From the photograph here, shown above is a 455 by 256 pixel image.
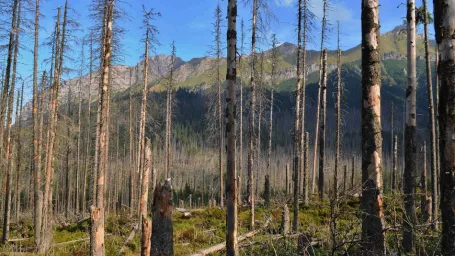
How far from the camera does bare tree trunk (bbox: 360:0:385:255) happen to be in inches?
189

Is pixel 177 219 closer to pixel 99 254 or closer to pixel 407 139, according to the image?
pixel 99 254

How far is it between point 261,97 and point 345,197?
2024 cm

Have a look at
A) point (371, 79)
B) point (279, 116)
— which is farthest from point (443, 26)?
point (279, 116)

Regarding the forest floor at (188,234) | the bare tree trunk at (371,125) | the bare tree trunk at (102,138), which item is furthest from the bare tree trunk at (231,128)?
the bare tree trunk at (102,138)

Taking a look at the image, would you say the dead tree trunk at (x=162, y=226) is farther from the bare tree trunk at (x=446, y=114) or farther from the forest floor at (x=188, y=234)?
the bare tree trunk at (x=446, y=114)

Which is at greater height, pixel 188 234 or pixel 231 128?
pixel 231 128

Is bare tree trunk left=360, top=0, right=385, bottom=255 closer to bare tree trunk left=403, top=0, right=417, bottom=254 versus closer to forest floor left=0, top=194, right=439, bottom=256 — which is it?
forest floor left=0, top=194, right=439, bottom=256

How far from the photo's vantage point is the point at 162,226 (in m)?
4.82

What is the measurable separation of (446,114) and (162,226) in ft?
12.4

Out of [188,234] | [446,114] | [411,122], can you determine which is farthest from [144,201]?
[446,114]

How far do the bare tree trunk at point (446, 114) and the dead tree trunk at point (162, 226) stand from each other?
130 inches

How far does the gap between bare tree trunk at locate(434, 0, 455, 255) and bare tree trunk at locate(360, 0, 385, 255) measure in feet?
3.80

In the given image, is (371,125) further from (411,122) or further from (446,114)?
(411,122)

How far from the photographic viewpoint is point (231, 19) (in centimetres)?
784
